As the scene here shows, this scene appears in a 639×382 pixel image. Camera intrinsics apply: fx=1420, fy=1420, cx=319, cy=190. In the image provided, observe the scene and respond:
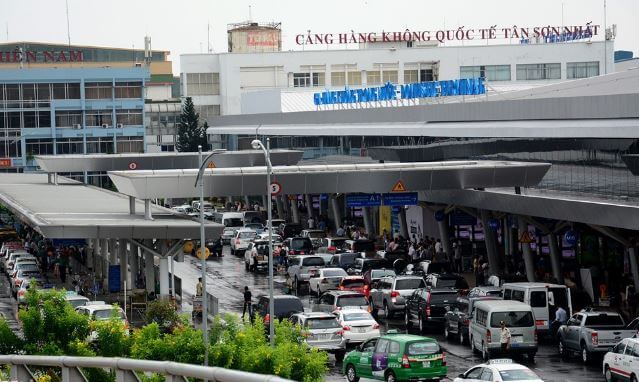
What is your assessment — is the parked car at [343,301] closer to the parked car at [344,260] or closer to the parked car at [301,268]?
the parked car at [301,268]

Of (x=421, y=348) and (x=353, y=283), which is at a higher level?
(x=421, y=348)

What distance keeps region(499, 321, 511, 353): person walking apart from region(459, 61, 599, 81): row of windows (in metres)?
99.4

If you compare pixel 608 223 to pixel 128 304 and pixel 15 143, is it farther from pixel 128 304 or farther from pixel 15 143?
pixel 15 143

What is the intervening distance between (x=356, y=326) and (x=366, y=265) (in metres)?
19.0

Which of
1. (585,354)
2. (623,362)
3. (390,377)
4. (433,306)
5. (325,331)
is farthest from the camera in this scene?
(433,306)

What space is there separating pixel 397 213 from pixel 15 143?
213 ft

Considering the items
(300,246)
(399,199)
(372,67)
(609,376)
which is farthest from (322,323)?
(372,67)

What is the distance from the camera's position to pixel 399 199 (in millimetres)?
61438

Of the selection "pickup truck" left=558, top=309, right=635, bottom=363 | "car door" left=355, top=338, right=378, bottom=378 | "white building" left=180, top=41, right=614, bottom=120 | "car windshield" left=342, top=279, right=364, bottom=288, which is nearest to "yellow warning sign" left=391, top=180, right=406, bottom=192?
"car windshield" left=342, top=279, right=364, bottom=288

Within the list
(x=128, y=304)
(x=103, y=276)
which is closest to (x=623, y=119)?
(x=128, y=304)

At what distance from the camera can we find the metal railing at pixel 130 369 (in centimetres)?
1329

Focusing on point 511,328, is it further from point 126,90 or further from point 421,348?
point 126,90

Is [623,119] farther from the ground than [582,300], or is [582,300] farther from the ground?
[623,119]

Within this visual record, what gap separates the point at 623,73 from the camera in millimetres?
65938
